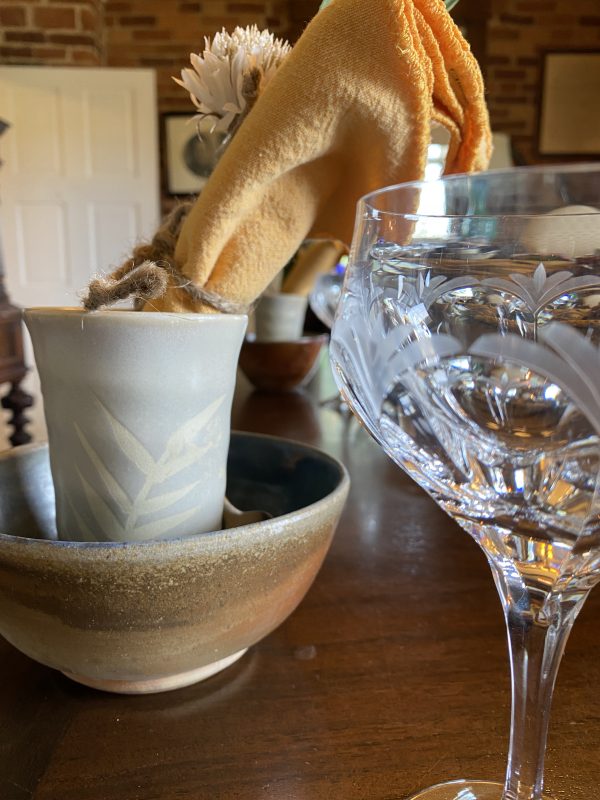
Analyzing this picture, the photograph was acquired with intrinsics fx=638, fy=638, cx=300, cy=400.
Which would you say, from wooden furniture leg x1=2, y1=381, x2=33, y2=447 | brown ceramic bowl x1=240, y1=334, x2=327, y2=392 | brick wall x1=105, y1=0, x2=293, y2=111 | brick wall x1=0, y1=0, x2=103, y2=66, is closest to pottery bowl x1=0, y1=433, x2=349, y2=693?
brown ceramic bowl x1=240, y1=334, x2=327, y2=392

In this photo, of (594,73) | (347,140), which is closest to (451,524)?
(347,140)

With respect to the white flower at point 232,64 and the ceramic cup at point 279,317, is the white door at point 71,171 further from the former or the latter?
the white flower at point 232,64

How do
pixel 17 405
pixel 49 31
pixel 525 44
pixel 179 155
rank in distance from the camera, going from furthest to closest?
pixel 179 155
pixel 525 44
pixel 49 31
pixel 17 405

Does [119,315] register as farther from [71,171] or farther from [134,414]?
[71,171]

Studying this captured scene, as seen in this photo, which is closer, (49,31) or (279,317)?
(279,317)

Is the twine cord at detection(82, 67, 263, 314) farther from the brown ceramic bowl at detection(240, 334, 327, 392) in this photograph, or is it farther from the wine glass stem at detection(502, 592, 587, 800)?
the brown ceramic bowl at detection(240, 334, 327, 392)

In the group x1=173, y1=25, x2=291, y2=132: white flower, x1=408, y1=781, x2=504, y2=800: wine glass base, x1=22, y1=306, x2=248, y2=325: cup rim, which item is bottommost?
x1=408, y1=781, x2=504, y2=800: wine glass base

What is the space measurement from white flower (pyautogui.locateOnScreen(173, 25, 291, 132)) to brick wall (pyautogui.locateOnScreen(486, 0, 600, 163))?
9.43ft

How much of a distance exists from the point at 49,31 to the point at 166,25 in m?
0.56

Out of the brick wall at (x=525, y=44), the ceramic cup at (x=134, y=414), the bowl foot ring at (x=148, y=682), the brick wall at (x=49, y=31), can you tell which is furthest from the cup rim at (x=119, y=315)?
the brick wall at (x=525, y=44)

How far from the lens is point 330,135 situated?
0.78 feet

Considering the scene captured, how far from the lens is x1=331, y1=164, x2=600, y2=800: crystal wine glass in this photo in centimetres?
14

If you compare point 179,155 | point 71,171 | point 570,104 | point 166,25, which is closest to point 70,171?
point 71,171

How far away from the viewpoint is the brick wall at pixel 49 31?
2.49 meters
